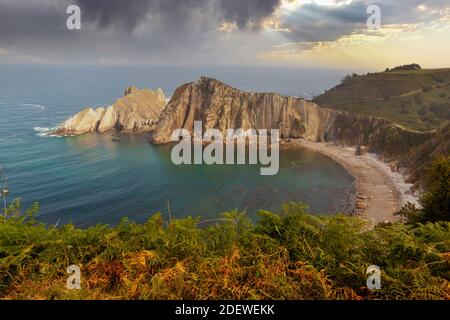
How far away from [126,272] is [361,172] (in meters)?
70.2

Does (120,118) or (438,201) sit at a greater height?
(120,118)

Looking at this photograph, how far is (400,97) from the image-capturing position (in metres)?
113

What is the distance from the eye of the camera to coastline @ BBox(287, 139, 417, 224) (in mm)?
50656

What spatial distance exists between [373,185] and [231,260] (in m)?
61.7

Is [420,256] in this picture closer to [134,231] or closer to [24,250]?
[134,231]

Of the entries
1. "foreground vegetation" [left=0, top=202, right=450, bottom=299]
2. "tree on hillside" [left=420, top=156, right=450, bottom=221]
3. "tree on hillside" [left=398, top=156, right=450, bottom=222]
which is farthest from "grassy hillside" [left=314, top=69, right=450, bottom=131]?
"foreground vegetation" [left=0, top=202, right=450, bottom=299]

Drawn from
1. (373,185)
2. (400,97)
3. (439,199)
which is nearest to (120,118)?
(373,185)

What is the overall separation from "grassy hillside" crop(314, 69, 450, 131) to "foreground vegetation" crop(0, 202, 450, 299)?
310 feet

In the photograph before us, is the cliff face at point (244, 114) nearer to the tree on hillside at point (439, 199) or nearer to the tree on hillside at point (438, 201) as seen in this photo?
the tree on hillside at point (439, 199)

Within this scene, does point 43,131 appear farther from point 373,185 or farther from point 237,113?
point 373,185

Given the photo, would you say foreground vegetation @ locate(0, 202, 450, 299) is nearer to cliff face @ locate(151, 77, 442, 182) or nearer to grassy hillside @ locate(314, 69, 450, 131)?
cliff face @ locate(151, 77, 442, 182)

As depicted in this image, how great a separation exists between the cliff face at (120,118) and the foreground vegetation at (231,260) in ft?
344
